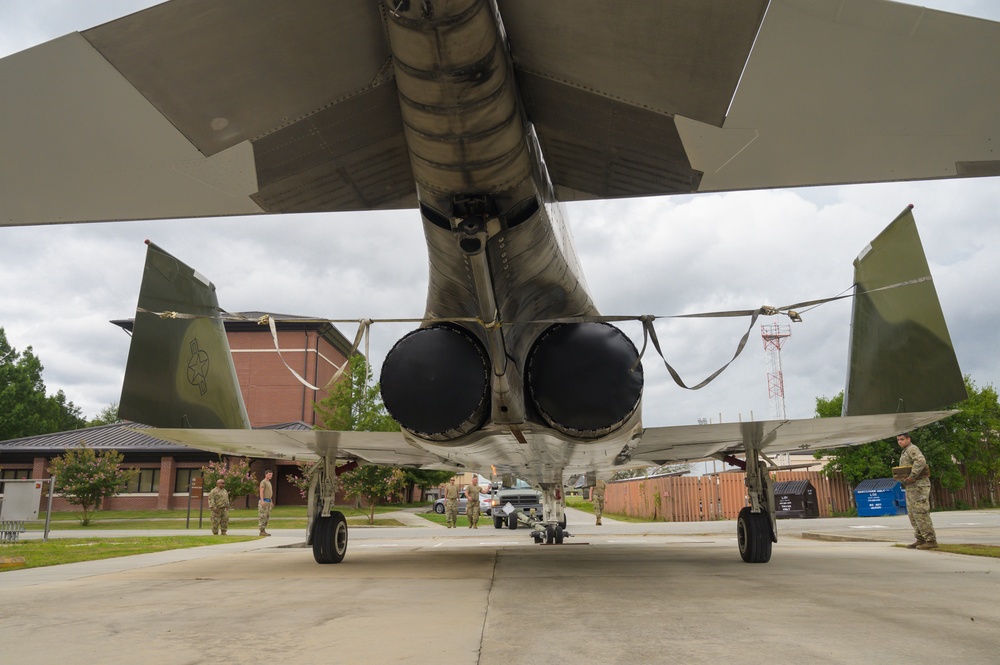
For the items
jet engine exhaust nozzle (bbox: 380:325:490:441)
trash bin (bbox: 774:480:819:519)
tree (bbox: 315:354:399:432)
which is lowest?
trash bin (bbox: 774:480:819:519)

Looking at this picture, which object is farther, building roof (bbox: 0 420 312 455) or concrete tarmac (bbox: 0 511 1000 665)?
building roof (bbox: 0 420 312 455)

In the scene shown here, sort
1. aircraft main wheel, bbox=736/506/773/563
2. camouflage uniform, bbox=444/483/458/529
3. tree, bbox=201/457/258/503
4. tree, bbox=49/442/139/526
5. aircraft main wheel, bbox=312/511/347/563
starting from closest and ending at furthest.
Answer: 1. aircraft main wheel, bbox=736/506/773/563
2. aircraft main wheel, bbox=312/511/347/563
3. camouflage uniform, bbox=444/483/458/529
4. tree, bbox=49/442/139/526
5. tree, bbox=201/457/258/503

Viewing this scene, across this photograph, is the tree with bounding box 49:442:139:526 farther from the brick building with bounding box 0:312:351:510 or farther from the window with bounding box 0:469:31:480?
the window with bounding box 0:469:31:480

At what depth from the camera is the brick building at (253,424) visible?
34031 mm

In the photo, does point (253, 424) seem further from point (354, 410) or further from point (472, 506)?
point (472, 506)

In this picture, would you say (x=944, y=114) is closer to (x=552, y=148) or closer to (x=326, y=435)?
(x=552, y=148)

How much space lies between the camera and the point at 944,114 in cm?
304

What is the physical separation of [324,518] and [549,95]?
5757 millimetres

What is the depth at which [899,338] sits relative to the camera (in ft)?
19.9

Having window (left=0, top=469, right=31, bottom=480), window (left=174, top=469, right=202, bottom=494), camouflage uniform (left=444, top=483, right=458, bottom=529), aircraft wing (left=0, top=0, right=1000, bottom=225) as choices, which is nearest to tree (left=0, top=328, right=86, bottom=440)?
window (left=0, top=469, right=31, bottom=480)

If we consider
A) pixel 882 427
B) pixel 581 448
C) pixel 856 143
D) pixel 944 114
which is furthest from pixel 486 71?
pixel 882 427

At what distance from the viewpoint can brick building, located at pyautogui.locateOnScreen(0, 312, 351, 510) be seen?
3403cm

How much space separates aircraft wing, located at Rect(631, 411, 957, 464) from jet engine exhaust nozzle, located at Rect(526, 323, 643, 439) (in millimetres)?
2316

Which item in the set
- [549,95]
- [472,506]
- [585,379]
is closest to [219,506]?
[472,506]
